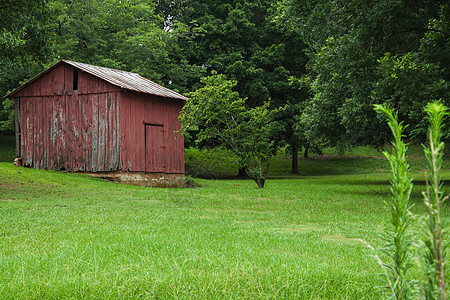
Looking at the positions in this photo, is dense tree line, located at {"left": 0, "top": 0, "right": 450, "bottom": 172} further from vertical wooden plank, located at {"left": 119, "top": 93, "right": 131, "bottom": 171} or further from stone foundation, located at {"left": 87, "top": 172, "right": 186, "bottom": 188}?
stone foundation, located at {"left": 87, "top": 172, "right": 186, "bottom": 188}

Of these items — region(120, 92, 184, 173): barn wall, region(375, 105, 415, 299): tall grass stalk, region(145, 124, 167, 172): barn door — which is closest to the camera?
region(375, 105, 415, 299): tall grass stalk

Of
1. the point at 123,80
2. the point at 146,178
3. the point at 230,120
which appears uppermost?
the point at 123,80

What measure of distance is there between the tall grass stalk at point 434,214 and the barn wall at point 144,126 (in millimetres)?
23088

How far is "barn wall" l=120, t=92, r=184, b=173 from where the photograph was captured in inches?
941

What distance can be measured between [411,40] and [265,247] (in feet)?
46.5

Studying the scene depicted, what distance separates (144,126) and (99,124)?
7.75 ft

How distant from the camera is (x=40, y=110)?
1027 inches

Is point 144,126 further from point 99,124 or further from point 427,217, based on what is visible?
point 427,217

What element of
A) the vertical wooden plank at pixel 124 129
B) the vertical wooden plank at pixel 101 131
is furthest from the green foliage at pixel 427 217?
the vertical wooden plank at pixel 101 131

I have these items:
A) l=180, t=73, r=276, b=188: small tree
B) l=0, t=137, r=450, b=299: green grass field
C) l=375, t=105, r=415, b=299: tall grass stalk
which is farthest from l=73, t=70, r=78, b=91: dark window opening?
l=375, t=105, r=415, b=299: tall grass stalk

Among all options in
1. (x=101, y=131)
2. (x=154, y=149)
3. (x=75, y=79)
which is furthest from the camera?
(x=154, y=149)

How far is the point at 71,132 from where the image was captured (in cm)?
2506

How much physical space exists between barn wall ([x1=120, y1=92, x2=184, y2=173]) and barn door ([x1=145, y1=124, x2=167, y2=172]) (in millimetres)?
98

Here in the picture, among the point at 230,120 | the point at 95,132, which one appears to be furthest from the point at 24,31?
the point at 230,120
